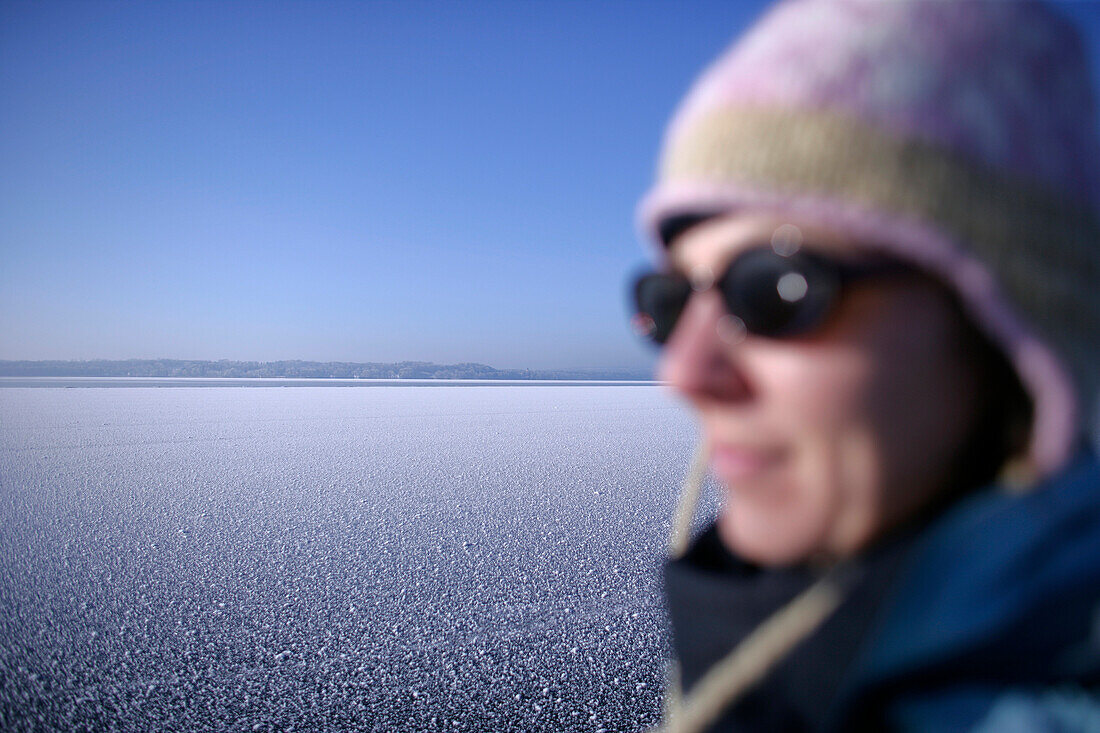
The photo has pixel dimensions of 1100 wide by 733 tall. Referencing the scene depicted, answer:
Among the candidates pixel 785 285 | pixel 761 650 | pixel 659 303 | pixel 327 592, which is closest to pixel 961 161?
pixel 785 285

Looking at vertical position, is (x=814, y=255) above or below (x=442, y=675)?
above

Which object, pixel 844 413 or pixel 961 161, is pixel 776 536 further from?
pixel 961 161

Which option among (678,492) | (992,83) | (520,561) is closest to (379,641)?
(520,561)

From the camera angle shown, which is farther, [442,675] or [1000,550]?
[442,675]

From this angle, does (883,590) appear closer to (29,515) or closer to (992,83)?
(992,83)

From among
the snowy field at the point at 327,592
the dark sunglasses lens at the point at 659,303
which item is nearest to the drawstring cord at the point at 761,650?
the dark sunglasses lens at the point at 659,303

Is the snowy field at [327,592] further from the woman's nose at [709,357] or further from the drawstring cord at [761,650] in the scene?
the woman's nose at [709,357]
